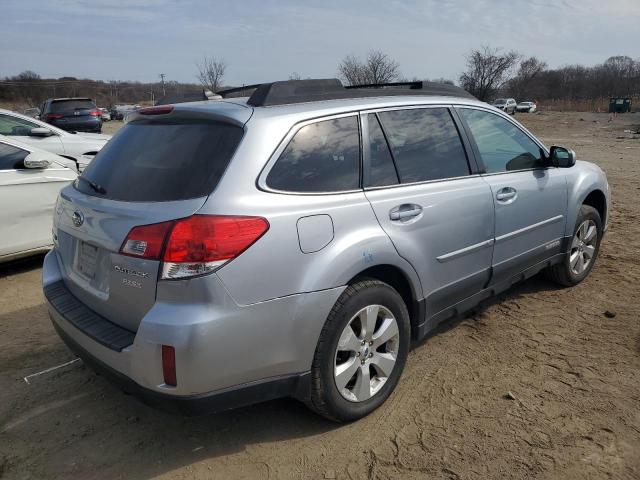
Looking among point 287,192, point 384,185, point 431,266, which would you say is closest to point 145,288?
point 287,192

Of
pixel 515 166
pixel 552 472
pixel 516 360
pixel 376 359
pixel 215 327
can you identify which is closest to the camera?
pixel 215 327

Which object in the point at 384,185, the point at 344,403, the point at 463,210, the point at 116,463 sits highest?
the point at 384,185

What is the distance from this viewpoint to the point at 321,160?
8.57 feet

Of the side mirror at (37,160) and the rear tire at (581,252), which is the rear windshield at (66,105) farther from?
the rear tire at (581,252)

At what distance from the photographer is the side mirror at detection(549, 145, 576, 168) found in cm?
417

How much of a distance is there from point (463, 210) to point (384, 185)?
0.67 m

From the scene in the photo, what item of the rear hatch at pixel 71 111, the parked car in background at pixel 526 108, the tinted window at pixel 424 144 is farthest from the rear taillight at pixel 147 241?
the parked car in background at pixel 526 108

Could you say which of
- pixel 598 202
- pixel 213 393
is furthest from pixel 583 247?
pixel 213 393

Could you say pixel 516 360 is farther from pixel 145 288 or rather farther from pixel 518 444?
pixel 145 288

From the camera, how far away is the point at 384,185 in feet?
9.32

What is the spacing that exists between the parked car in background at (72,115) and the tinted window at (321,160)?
16281 mm

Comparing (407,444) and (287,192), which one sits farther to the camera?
(407,444)

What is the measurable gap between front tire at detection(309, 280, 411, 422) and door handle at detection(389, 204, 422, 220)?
1.23 feet

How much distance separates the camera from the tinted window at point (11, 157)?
5.18 meters
